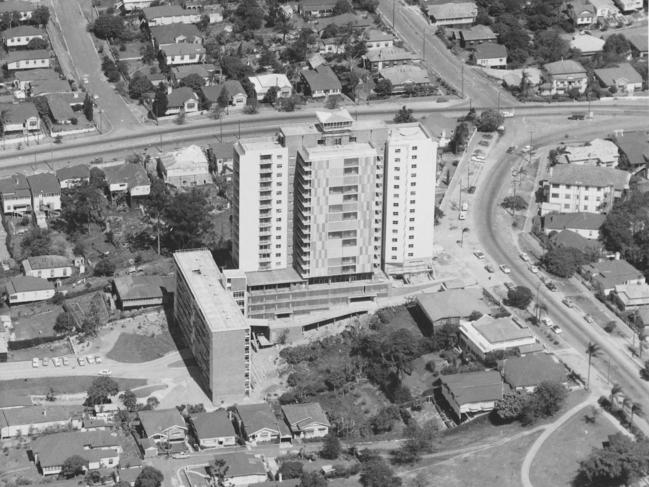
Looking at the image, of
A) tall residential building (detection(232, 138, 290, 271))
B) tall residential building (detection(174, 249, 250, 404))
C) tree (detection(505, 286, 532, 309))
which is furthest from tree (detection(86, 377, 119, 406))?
tree (detection(505, 286, 532, 309))

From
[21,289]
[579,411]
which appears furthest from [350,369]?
[21,289]

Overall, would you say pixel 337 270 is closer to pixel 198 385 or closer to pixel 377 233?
pixel 377 233

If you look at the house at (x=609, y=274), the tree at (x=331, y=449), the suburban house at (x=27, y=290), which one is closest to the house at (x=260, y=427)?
the tree at (x=331, y=449)

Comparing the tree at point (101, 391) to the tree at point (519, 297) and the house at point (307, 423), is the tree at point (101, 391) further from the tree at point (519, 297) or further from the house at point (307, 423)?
the tree at point (519, 297)

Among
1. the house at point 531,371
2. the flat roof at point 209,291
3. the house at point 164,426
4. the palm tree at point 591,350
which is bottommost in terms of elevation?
the house at point 164,426

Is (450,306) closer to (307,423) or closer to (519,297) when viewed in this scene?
(519,297)

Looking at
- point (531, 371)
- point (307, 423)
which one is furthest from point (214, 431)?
point (531, 371)
